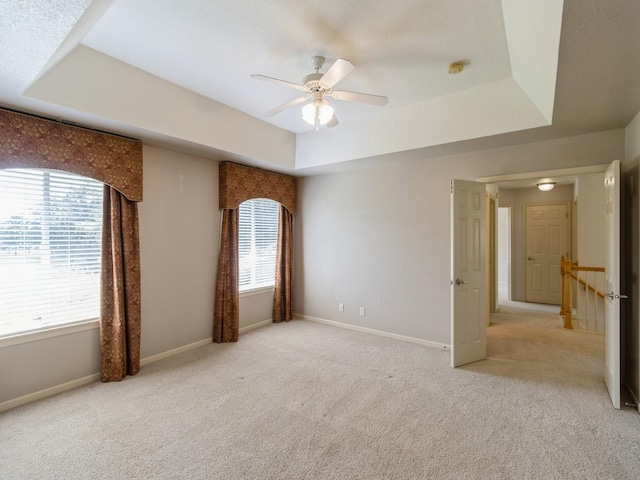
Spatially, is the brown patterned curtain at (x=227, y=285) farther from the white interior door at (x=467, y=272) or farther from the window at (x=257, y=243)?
the white interior door at (x=467, y=272)

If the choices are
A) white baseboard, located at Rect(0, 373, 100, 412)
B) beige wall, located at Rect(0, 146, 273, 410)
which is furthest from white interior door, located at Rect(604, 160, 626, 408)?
white baseboard, located at Rect(0, 373, 100, 412)

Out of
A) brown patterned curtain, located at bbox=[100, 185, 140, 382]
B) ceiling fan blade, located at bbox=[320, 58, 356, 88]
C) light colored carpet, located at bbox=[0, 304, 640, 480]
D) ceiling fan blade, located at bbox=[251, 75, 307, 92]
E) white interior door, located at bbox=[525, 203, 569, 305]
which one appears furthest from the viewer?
white interior door, located at bbox=[525, 203, 569, 305]

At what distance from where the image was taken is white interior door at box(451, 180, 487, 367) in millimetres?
3363

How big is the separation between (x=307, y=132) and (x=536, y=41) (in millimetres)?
3009

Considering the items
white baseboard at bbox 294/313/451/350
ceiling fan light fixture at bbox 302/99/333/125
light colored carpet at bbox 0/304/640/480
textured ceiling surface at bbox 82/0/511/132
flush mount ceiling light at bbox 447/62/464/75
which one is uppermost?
textured ceiling surface at bbox 82/0/511/132

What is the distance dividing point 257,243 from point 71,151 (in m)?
2.63

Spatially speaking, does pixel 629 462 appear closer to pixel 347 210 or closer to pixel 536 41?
pixel 536 41

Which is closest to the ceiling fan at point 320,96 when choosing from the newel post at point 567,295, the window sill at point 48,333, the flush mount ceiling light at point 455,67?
the flush mount ceiling light at point 455,67

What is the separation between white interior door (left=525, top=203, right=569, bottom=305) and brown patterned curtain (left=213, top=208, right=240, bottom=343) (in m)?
6.28

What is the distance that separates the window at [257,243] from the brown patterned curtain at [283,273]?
0.12m

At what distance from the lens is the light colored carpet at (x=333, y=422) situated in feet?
6.24

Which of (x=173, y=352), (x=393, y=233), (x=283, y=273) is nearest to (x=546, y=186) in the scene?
(x=393, y=233)

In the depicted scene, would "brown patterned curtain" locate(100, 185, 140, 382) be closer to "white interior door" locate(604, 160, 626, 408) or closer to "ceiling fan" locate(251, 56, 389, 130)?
"ceiling fan" locate(251, 56, 389, 130)

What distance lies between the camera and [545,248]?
6562 millimetres
